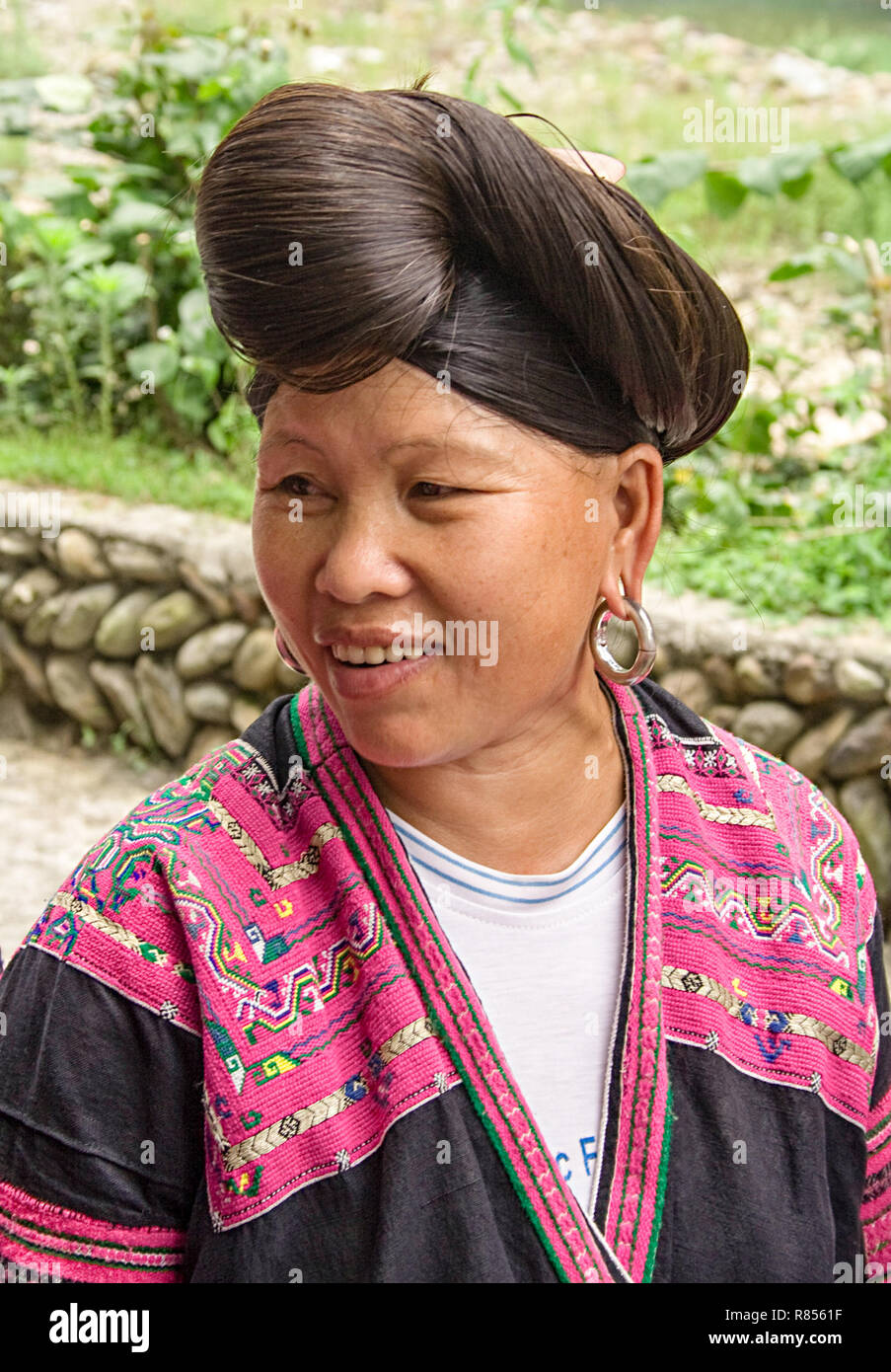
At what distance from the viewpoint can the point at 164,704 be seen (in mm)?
4688

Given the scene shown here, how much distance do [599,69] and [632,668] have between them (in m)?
7.04

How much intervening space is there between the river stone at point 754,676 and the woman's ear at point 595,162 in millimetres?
2724

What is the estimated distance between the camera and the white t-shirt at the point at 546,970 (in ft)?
4.05

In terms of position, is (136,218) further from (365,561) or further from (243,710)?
(365,561)

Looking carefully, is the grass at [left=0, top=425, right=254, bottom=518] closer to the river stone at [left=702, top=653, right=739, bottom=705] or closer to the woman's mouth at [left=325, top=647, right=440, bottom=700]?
the river stone at [left=702, top=653, right=739, bottom=705]

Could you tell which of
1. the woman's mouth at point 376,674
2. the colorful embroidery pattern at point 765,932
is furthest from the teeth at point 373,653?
the colorful embroidery pattern at point 765,932

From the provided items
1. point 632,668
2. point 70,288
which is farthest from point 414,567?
point 70,288

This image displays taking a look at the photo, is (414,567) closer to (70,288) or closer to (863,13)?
(70,288)

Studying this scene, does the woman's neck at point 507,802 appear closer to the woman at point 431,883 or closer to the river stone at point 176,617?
the woman at point 431,883

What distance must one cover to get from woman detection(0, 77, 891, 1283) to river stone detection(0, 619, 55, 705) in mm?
3779

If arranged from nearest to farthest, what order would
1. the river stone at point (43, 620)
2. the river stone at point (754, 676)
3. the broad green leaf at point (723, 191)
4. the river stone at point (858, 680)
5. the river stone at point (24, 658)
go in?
the river stone at point (858, 680), the river stone at point (754, 676), the broad green leaf at point (723, 191), the river stone at point (43, 620), the river stone at point (24, 658)

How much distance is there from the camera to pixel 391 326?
3.48 feet

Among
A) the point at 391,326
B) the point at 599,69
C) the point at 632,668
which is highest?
the point at 599,69

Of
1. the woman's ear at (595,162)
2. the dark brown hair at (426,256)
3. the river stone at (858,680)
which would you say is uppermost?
the woman's ear at (595,162)
